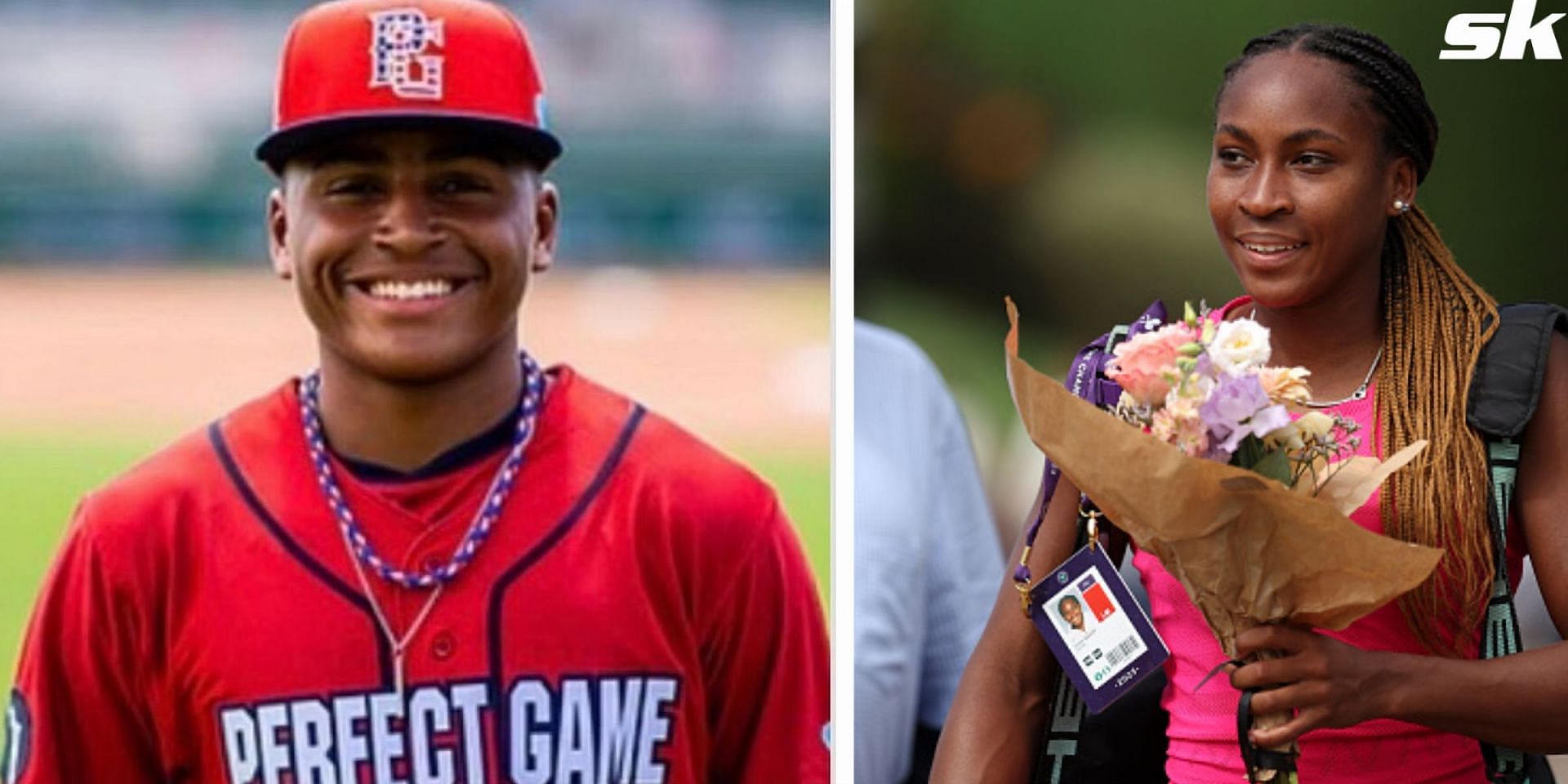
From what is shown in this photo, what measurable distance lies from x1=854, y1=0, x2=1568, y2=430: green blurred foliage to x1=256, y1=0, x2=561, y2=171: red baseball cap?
703 mm

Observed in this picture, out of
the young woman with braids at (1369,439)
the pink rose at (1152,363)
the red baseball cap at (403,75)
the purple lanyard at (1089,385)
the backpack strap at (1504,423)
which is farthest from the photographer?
the red baseball cap at (403,75)

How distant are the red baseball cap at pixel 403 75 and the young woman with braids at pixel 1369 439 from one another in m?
1.33

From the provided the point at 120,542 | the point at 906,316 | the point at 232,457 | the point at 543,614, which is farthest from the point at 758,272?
the point at 120,542

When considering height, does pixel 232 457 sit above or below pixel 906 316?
below

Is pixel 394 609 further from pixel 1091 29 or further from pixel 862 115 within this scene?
pixel 1091 29

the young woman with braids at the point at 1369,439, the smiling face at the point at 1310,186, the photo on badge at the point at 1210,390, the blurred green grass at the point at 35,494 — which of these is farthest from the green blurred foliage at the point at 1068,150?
the blurred green grass at the point at 35,494

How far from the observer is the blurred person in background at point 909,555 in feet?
12.5

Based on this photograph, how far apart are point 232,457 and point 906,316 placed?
4.44ft

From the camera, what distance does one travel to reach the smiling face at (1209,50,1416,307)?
3086 millimetres

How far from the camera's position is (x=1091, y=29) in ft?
12.4

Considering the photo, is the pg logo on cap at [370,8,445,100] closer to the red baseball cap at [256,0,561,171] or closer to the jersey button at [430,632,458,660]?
the red baseball cap at [256,0,561,171]

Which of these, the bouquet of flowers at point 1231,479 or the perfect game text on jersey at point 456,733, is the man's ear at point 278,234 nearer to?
the perfect game text on jersey at point 456,733

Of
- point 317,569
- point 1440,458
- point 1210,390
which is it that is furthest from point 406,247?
point 1440,458

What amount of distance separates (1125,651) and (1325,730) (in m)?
0.32
